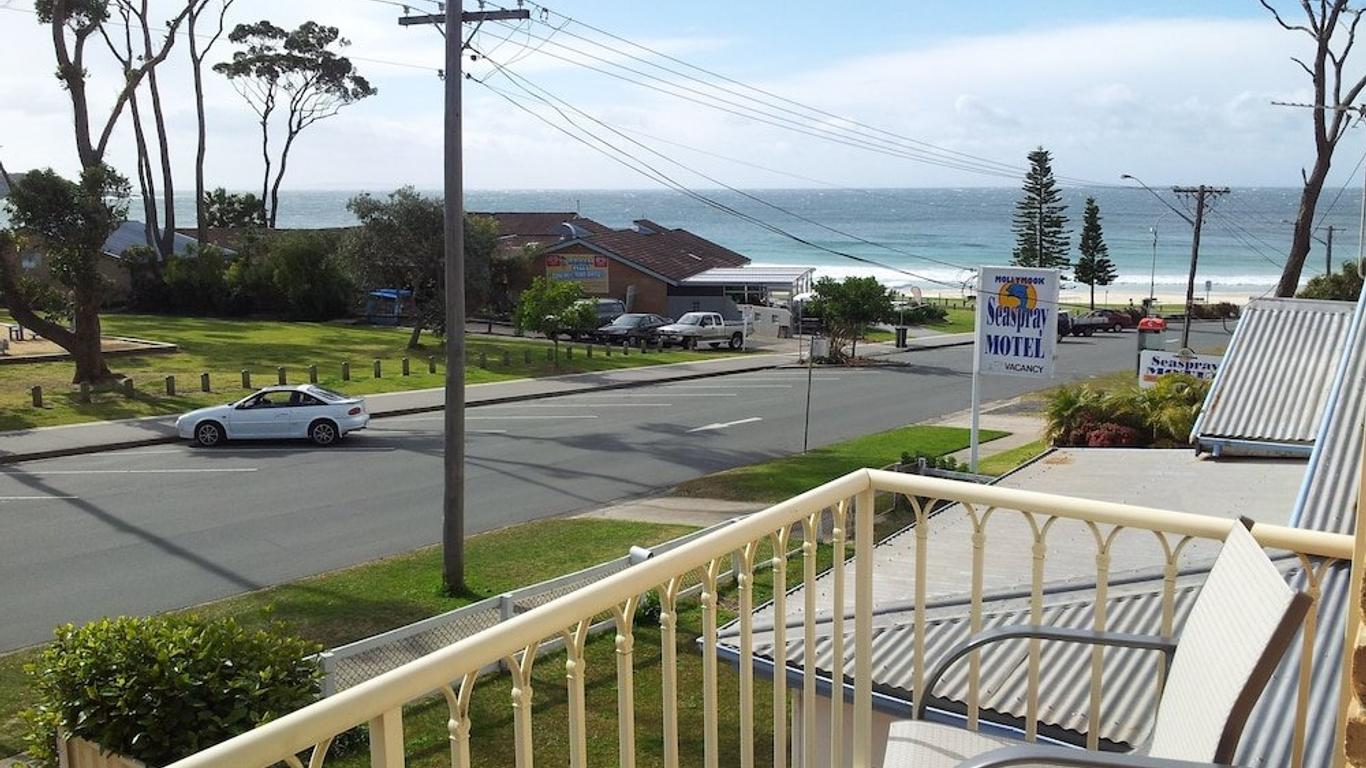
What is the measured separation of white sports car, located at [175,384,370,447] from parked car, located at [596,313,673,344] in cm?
2144

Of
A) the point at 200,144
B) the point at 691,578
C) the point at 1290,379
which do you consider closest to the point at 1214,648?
the point at 691,578

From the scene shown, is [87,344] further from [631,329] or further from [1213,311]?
[1213,311]

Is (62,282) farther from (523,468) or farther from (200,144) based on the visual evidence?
(200,144)

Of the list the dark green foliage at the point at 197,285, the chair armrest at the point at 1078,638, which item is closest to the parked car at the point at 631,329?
the dark green foliage at the point at 197,285

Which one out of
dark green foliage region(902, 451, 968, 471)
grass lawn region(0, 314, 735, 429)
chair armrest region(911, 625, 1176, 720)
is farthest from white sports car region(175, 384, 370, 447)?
chair armrest region(911, 625, 1176, 720)

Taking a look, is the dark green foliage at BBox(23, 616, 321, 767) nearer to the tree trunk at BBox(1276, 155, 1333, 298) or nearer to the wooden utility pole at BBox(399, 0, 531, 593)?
the wooden utility pole at BBox(399, 0, 531, 593)

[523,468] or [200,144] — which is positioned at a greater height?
[200,144]

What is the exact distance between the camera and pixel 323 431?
24516 millimetres

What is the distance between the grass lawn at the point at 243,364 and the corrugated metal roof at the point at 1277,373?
22047 mm

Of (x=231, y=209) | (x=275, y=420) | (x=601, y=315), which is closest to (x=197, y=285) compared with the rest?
(x=601, y=315)

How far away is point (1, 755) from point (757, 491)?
12.3m

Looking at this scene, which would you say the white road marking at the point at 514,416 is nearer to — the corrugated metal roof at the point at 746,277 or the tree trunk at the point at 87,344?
the tree trunk at the point at 87,344

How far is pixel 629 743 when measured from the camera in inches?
106

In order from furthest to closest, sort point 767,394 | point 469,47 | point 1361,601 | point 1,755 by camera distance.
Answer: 1. point 767,394
2. point 469,47
3. point 1,755
4. point 1361,601
